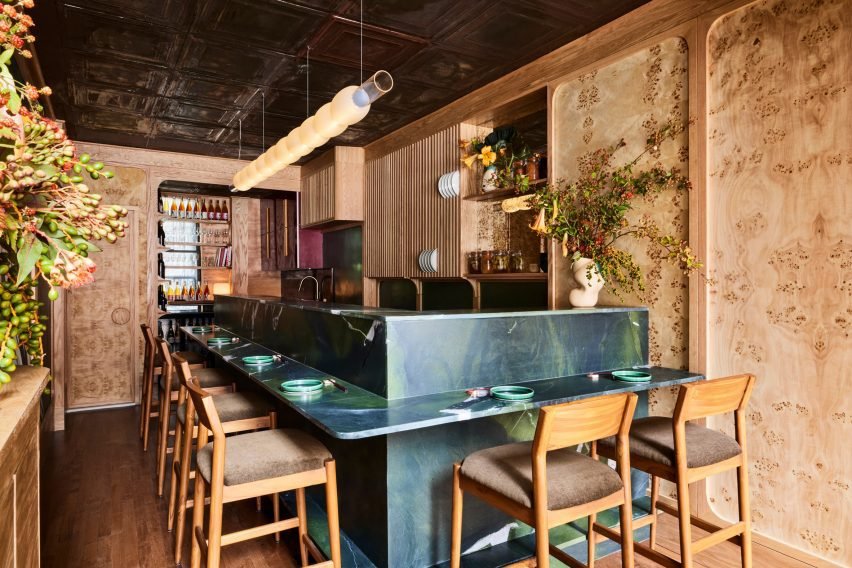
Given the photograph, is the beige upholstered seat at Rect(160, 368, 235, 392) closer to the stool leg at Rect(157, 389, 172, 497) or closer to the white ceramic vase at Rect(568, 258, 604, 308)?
the stool leg at Rect(157, 389, 172, 497)

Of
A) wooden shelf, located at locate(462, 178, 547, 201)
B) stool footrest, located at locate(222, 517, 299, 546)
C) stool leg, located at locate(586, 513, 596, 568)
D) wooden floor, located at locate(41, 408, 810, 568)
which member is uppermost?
wooden shelf, located at locate(462, 178, 547, 201)

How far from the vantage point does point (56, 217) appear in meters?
1.07

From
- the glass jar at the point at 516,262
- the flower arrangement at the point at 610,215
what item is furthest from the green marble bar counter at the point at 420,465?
the glass jar at the point at 516,262

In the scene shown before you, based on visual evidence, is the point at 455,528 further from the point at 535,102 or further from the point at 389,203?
the point at 389,203

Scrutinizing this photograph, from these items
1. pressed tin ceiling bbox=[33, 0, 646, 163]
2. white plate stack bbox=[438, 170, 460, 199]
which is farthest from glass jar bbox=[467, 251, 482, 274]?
pressed tin ceiling bbox=[33, 0, 646, 163]

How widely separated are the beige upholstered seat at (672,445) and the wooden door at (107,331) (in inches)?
213

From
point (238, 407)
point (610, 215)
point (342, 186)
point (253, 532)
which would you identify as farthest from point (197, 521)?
point (342, 186)

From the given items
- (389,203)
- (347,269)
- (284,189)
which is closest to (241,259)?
(284,189)

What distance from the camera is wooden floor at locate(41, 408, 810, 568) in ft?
8.22

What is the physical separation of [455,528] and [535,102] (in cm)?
298

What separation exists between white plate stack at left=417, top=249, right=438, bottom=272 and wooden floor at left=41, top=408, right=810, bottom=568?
225cm

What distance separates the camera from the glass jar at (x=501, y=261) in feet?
12.6

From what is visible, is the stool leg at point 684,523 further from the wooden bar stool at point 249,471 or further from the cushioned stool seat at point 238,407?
the cushioned stool seat at point 238,407

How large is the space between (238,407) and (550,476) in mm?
1659
